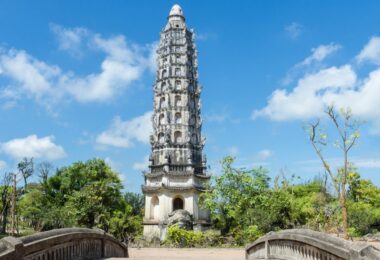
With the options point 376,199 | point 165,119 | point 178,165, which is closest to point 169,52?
point 165,119

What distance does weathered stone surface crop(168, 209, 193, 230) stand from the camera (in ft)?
126

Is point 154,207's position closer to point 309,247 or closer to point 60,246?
point 60,246

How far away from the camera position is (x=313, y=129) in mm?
28312

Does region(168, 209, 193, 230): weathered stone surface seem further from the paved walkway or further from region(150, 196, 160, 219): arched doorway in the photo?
the paved walkway

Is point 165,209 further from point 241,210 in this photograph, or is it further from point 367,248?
point 367,248

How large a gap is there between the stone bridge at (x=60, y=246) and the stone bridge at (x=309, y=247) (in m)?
3.82

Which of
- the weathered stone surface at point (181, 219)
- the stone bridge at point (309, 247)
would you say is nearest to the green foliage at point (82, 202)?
the weathered stone surface at point (181, 219)

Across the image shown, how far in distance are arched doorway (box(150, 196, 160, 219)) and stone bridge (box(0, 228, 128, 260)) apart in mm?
31602

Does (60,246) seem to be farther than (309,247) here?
Yes

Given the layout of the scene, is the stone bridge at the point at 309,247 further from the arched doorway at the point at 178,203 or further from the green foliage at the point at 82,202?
the arched doorway at the point at 178,203

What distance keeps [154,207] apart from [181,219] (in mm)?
5981

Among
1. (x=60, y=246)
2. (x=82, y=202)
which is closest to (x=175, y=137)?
(x=82, y=202)

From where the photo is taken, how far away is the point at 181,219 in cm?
3862

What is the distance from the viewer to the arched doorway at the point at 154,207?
43469 millimetres
